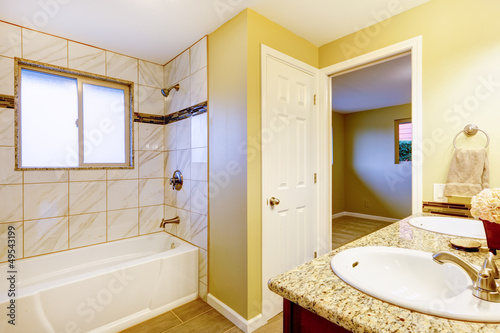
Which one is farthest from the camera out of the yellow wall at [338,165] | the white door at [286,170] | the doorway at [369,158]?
the yellow wall at [338,165]


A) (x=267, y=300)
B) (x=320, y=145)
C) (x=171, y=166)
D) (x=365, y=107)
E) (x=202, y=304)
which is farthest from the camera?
(x=365, y=107)

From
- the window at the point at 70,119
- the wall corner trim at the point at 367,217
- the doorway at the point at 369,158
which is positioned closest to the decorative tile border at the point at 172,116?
the window at the point at 70,119

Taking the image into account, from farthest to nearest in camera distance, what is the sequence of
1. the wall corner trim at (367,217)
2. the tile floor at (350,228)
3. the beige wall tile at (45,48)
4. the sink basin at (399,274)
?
the wall corner trim at (367,217) → the tile floor at (350,228) → the beige wall tile at (45,48) → the sink basin at (399,274)

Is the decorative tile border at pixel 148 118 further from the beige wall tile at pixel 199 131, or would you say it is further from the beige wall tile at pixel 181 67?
the beige wall tile at pixel 199 131

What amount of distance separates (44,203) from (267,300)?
2.08 m

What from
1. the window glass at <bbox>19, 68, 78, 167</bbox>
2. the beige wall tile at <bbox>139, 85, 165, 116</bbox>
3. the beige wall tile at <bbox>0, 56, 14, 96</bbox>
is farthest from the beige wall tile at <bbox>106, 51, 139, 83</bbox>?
the beige wall tile at <bbox>0, 56, 14, 96</bbox>

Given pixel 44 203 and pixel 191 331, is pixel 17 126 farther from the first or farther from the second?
pixel 191 331

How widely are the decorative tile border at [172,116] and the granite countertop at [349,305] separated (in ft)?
5.73

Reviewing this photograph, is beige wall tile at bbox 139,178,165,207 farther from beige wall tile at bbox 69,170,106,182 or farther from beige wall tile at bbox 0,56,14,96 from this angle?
beige wall tile at bbox 0,56,14,96

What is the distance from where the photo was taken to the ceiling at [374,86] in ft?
10.1

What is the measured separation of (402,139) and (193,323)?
5.09 m

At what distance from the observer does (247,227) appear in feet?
5.76

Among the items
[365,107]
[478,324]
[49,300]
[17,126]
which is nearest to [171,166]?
[17,126]

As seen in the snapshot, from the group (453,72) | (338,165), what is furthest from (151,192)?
(338,165)
